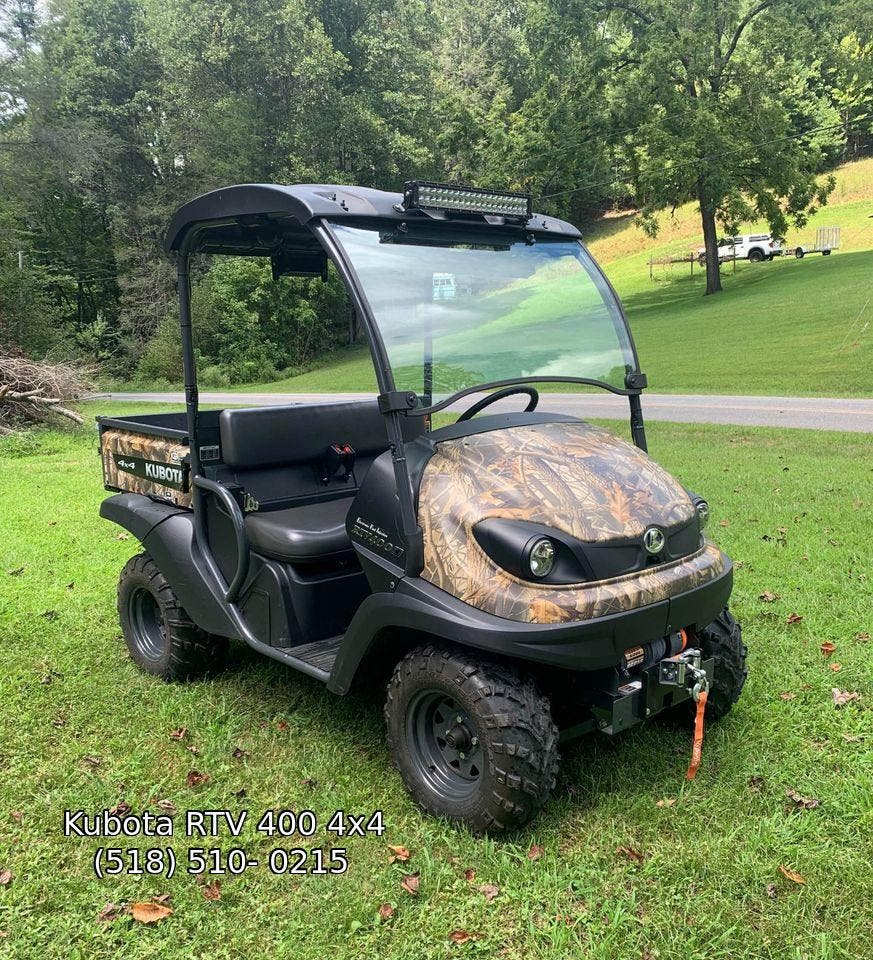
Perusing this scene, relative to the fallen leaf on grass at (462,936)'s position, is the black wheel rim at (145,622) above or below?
above

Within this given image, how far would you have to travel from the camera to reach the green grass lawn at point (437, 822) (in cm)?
239

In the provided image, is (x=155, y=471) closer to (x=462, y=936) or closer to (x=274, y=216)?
(x=274, y=216)

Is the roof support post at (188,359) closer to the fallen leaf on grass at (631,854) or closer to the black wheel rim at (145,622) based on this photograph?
the black wheel rim at (145,622)

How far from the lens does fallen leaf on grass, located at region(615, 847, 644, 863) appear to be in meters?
2.64

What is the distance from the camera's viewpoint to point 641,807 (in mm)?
2877

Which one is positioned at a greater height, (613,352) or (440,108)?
(440,108)

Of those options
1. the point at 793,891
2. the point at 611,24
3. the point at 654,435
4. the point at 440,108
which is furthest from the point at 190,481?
the point at 440,108

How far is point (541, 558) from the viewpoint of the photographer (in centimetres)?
256

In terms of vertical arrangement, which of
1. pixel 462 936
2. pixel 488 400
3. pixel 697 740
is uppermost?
pixel 488 400

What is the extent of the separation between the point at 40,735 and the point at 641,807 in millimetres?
2519

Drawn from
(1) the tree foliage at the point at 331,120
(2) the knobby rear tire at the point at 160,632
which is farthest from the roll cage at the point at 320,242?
(1) the tree foliage at the point at 331,120

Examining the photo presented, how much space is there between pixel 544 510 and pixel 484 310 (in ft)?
3.15

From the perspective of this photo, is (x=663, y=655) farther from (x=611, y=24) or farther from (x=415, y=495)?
(x=611, y=24)

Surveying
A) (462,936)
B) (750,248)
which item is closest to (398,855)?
(462,936)
